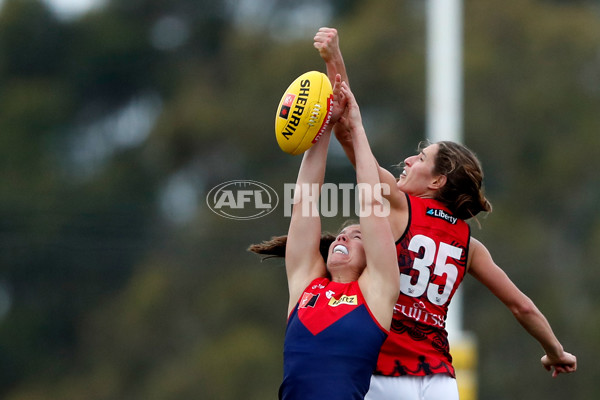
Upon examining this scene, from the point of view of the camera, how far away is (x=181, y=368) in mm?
21125

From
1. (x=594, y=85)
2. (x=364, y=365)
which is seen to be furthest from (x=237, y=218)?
(x=364, y=365)

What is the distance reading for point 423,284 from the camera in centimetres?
558

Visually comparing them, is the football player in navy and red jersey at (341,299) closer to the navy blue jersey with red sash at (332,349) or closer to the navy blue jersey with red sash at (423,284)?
the navy blue jersey with red sash at (332,349)

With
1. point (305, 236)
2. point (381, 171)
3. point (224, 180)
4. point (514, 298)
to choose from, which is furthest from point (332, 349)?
point (224, 180)

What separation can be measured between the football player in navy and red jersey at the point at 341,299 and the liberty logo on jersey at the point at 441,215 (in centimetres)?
33

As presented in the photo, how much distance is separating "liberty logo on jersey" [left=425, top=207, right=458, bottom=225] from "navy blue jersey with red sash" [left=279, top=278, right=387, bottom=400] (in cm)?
64

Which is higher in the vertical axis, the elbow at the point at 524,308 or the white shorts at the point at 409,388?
the elbow at the point at 524,308

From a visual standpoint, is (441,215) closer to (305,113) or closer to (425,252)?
(425,252)

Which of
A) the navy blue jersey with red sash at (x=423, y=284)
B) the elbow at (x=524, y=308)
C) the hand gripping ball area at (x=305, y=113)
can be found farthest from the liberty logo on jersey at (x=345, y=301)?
the elbow at (x=524, y=308)

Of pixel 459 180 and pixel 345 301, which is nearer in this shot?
pixel 345 301

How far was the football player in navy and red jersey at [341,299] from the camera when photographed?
5113 mm

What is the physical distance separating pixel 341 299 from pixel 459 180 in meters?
0.95

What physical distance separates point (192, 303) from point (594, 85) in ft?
30.3

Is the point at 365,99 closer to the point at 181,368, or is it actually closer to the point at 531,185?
the point at 531,185
